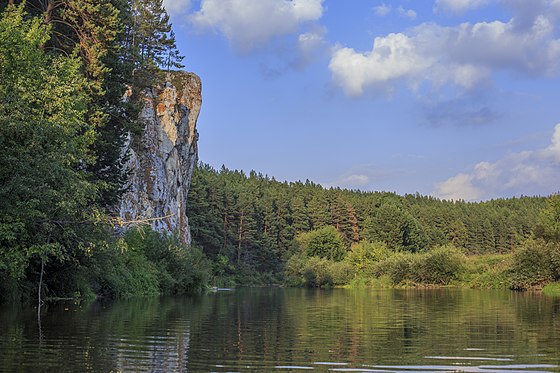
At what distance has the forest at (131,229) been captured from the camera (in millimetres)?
21438

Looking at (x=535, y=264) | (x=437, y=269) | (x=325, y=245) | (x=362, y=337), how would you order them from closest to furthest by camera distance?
(x=362, y=337) → (x=535, y=264) → (x=437, y=269) → (x=325, y=245)

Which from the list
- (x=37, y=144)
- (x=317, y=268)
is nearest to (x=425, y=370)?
(x=37, y=144)

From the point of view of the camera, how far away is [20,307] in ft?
79.6

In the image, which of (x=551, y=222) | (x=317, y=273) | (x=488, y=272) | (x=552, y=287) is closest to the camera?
(x=552, y=287)

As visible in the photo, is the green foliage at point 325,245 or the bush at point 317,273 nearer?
the bush at point 317,273

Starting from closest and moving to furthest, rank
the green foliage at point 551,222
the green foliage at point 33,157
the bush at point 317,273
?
the green foliage at point 33,157 < the green foliage at point 551,222 < the bush at point 317,273

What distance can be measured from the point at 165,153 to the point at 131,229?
23.7 m

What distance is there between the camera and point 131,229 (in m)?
44.1

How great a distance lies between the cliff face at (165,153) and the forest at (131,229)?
3644 millimetres

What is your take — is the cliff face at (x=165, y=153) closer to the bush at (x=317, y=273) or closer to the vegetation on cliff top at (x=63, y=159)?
the vegetation on cliff top at (x=63, y=159)

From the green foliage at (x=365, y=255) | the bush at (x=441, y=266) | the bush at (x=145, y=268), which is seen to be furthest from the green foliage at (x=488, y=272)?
the bush at (x=145, y=268)

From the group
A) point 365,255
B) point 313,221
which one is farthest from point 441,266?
point 313,221

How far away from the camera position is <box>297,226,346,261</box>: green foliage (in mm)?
107188

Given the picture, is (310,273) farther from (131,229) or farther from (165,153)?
(131,229)
